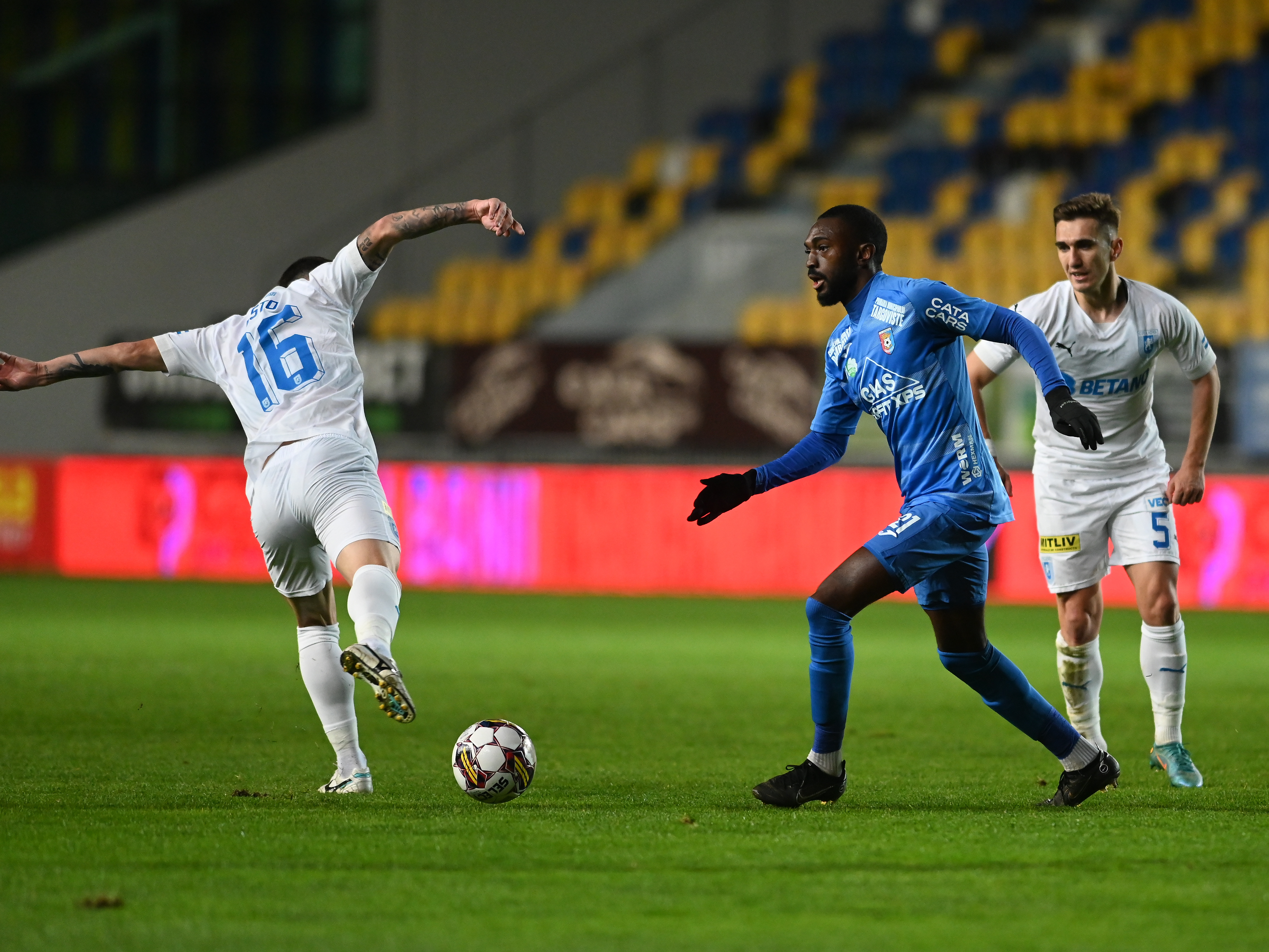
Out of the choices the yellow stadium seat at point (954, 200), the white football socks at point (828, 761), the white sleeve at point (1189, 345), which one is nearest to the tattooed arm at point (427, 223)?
the white football socks at point (828, 761)

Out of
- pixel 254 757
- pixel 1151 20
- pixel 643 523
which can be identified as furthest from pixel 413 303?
pixel 254 757

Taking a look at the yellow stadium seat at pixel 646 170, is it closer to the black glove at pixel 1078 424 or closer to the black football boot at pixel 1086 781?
the black football boot at pixel 1086 781

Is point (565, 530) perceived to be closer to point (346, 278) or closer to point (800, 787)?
point (346, 278)

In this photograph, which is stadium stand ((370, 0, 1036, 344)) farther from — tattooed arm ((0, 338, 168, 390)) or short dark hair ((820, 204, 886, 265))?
short dark hair ((820, 204, 886, 265))

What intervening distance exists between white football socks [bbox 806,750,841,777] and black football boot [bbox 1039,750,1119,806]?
2.43 ft

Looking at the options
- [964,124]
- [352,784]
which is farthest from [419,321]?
[352,784]

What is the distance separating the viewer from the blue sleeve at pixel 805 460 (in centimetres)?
604

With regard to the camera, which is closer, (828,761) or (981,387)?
(828,761)

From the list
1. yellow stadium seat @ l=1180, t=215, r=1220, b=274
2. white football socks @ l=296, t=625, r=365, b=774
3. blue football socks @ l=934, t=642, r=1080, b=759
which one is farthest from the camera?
yellow stadium seat @ l=1180, t=215, r=1220, b=274

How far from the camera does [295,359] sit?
20.1 ft

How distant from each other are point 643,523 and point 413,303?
7.18 metres

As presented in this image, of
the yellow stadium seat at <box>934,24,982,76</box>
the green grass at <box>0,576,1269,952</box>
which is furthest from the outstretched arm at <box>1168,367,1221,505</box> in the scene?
the yellow stadium seat at <box>934,24,982,76</box>

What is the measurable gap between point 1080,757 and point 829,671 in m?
0.91

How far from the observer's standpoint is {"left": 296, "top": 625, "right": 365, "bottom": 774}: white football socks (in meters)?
6.25
